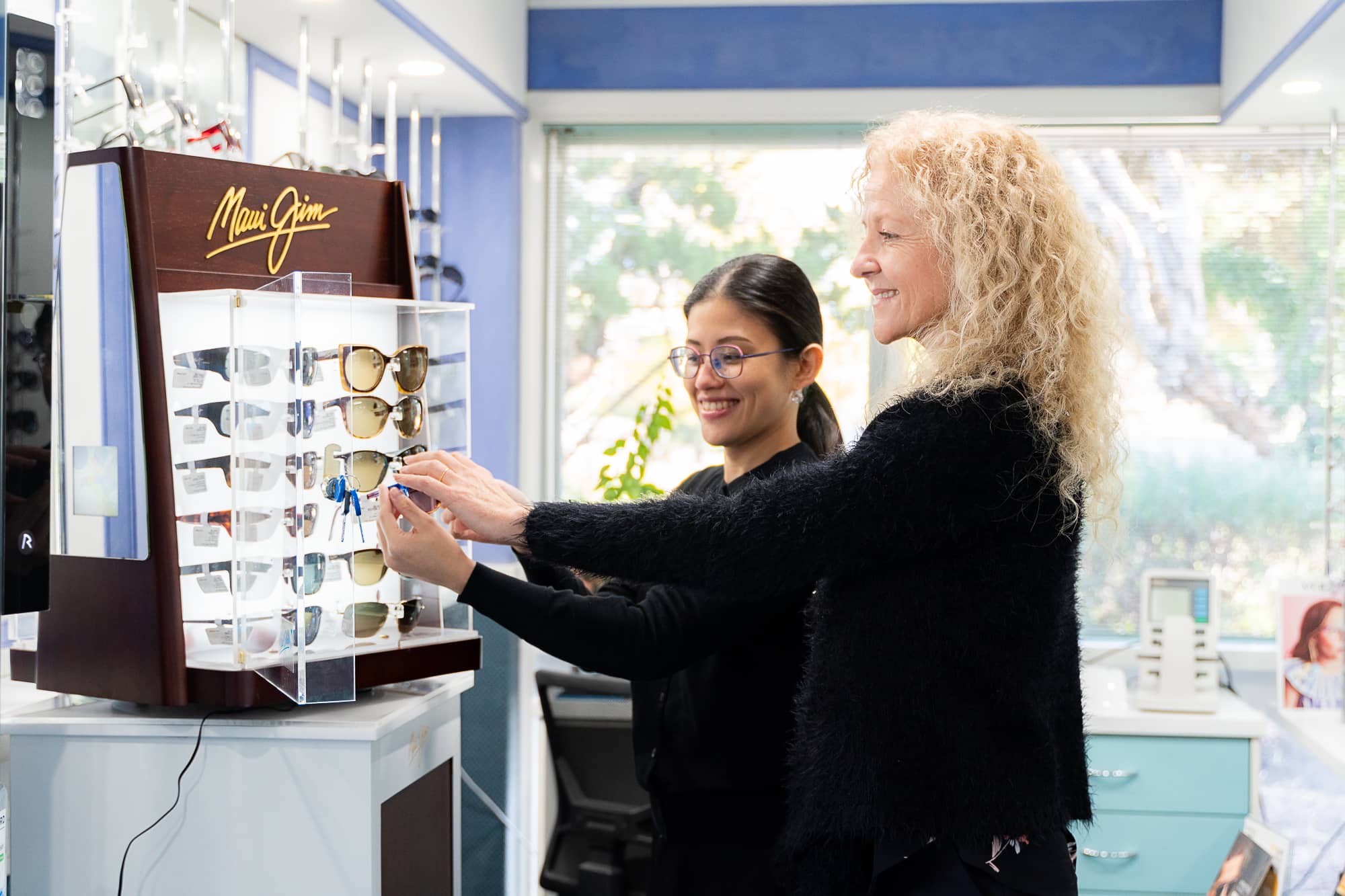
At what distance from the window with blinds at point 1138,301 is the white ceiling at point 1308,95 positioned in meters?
0.15

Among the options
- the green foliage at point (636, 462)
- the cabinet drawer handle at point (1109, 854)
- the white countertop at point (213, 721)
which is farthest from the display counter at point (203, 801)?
the cabinet drawer handle at point (1109, 854)

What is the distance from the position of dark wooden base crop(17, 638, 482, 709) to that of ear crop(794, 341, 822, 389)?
56 cm

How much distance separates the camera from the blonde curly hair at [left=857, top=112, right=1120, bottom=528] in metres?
1.22

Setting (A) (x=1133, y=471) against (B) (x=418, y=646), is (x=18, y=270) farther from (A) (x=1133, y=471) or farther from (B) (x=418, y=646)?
(A) (x=1133, y=471)

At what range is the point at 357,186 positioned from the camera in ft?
5.38

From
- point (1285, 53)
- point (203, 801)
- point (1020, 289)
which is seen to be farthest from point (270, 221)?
point (1285, 53)

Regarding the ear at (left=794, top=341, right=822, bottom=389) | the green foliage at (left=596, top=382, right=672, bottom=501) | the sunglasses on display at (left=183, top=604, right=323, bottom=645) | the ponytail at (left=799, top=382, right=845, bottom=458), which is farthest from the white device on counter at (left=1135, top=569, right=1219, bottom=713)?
the sunglasses on display at (left=183, top=604, right=323, bottom=645)

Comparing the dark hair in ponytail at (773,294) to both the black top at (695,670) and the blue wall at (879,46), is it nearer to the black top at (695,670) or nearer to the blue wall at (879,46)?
the black top at (695,670)

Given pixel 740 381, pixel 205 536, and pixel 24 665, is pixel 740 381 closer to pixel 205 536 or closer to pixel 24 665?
pixel 205 536

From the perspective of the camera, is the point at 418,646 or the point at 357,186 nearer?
the point at 418,646

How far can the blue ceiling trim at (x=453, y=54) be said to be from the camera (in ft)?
8.56

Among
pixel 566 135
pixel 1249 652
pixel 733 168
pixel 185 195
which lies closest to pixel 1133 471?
pixel 1249 652

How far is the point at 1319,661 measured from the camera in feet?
10.0

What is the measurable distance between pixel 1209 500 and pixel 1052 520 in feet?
8.92
